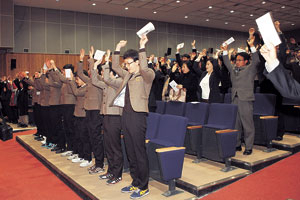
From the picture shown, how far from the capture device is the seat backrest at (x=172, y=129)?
10.0 ft

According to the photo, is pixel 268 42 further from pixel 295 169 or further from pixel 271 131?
pixel 271 131

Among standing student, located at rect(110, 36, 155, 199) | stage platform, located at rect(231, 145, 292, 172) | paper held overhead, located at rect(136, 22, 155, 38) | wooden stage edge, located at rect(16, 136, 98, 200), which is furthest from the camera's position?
stage platform, located at rect(231, 145, 292, 172)

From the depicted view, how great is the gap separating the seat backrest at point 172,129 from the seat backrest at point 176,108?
1.12 m

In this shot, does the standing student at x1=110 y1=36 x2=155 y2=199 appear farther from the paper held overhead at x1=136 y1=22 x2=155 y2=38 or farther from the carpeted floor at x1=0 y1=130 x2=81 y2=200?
the carpeted floor at x1=0 y1=130 x2=81 y2=200

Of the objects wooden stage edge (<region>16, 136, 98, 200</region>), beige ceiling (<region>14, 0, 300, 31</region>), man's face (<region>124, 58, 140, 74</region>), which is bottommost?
wooden stage edge (<region>16, 136, 98, 200</region>)

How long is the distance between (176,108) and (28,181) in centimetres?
246

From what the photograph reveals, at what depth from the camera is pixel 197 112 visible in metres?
4.23

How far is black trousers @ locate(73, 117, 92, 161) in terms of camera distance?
4.12 m

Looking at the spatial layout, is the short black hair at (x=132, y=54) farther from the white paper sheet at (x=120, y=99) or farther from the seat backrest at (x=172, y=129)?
the seat backrest at (x=172, y=129)

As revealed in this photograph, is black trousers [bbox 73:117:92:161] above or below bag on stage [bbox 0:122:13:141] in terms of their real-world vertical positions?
below

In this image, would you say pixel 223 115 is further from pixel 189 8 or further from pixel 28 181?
pixel 189 8

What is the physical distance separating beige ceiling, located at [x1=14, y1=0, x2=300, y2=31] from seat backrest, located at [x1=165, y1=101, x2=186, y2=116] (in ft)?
21.7

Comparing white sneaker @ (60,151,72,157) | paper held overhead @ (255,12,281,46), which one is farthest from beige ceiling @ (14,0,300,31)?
paper held overhead @ (255,12,281,46)

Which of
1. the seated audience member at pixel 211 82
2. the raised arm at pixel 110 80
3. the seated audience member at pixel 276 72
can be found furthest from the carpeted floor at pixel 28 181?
the seated audience member at pixel 276 72
